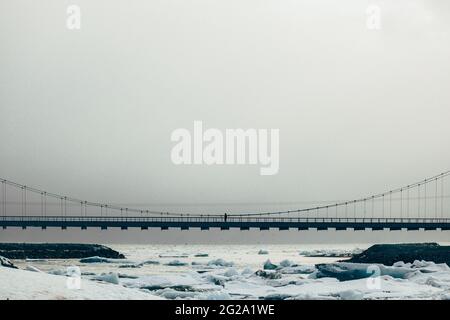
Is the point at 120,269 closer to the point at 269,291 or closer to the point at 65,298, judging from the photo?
the point at 269,291

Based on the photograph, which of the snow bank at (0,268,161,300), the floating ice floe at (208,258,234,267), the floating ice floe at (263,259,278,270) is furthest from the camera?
the floating ice floe at (208,258,234,267)

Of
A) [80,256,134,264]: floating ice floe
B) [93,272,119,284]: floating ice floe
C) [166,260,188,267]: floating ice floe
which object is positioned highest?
[80,256,134,264]: floating ice floe

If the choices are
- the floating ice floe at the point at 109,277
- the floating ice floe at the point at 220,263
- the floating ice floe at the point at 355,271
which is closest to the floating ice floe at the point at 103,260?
the floating ice floe at the point at 109,277

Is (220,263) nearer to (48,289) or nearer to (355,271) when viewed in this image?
(355,271)

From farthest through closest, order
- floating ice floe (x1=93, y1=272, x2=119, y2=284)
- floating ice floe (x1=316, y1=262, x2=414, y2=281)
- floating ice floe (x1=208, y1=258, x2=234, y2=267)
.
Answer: floating ice floe (x1=208, y1=258, x2=234, y2=267)
floating ice floe (x1=316, y1=262, x2=414, y2=281)
floating ice floe (x1=93, y1=272, x2=119, y2=284)

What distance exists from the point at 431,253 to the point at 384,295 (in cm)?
952

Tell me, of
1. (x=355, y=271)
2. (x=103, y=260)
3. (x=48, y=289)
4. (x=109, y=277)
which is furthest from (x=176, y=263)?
(x=48, y=289)

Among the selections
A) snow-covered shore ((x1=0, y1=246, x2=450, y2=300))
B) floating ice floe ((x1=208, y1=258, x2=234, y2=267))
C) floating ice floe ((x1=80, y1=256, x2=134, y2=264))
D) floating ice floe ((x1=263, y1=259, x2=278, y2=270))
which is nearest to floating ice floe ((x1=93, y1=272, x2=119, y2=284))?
snow-covered shore ((x1=0, y1=246, x2=450, y2=300))

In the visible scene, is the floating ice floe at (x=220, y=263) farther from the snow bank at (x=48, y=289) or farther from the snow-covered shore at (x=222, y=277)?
the snow bank at (x=48, y=289)

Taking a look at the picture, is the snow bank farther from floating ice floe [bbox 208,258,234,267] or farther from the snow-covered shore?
floating ice floe [bbox 208,258,234,267]

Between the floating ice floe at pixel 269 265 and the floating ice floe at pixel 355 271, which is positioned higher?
the floating ice floe at pixel 269 265

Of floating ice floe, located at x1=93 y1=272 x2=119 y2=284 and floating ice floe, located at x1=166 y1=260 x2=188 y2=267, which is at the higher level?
floating ice floe, located at x1=166 y1=260 x2=188 y2=267

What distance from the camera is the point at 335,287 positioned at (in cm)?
2355

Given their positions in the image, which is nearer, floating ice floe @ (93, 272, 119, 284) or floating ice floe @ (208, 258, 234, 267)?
floating ice floe @ (93, 272, 119, 284)
